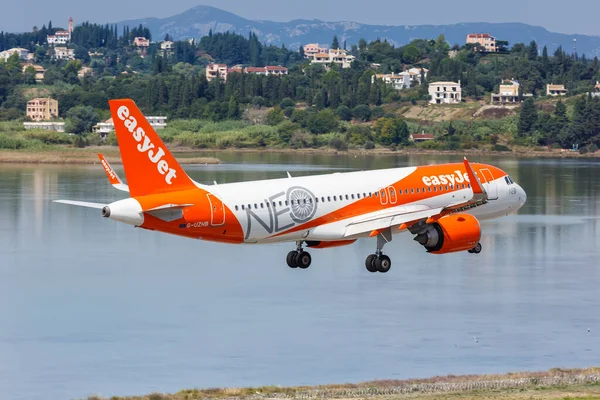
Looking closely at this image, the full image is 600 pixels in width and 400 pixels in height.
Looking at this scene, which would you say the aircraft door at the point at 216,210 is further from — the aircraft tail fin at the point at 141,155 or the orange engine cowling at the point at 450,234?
the orange engine cowling at the point at 450,234

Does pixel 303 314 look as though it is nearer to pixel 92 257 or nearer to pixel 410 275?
pixel 410 275

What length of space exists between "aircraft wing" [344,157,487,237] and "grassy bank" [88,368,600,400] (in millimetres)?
9507

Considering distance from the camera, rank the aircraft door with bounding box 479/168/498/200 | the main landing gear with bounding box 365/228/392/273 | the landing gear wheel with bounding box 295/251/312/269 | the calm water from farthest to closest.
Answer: the aircraft door with bounding box 479/168/498/200
the landing gear wheel with bounding box 295/251/312/269
the main landing gear with bounding box 365/228/392/273
the calm water

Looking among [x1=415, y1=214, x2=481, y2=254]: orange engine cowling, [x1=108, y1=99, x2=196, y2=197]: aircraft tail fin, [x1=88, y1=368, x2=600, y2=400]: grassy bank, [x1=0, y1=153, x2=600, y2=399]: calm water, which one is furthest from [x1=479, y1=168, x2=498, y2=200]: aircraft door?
[x1=108, y1=99, x2=196, y2=197]: aircraft tail fin

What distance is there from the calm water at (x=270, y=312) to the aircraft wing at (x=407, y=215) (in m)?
6.15

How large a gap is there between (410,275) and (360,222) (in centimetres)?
2274

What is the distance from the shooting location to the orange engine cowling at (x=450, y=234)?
70500 millimetres

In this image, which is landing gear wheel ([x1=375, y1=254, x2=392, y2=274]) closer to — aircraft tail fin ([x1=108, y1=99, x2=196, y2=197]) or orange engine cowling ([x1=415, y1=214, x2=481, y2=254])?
orange engine cowling ([x1=415, y1=214, x2=481, y2=254])

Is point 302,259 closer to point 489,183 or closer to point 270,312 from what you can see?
point 270,312

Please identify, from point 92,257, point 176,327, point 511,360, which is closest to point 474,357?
point 511,360

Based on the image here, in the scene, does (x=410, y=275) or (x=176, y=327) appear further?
(x=410, y=275)

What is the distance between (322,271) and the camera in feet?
306

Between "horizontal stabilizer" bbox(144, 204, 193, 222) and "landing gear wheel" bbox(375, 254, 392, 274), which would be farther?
"landing gear wheel" bbox(375, 254, 392, 274)

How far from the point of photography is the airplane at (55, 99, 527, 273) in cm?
6294
